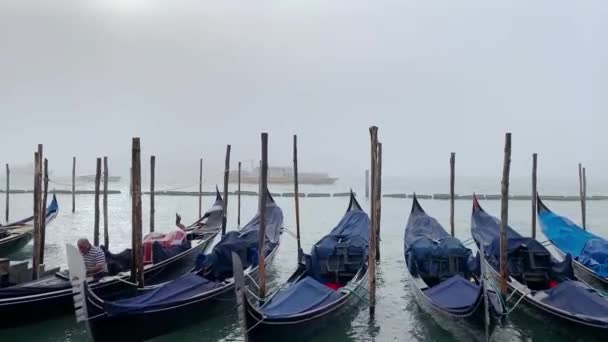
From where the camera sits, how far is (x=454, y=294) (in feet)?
16.9

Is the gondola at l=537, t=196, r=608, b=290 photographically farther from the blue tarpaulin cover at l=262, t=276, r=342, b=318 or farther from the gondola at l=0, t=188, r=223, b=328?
the gondola at l=0, t=188, r=223, b=328

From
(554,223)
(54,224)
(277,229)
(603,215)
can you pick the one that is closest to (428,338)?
(277,229)

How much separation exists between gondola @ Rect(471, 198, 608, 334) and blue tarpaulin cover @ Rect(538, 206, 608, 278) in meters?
1.06

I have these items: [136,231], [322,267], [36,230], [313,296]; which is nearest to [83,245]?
[136,231]

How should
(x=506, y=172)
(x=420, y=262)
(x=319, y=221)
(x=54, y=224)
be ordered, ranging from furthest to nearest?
(x=319, y=221) < (x=54, y=224) < (x=420, y=262) < (x=506, y=172)

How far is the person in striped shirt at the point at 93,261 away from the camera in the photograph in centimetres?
567

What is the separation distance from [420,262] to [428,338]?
4.66 feet

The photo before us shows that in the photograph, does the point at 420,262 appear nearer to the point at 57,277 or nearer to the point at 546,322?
the point at 546,322

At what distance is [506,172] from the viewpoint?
557 cm

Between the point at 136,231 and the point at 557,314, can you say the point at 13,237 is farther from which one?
the point at 557,314

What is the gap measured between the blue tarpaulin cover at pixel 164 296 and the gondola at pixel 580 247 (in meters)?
5.32

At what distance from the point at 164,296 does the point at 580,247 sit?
7.03 m

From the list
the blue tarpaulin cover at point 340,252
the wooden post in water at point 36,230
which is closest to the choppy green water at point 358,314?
the blue tarpaulin cover at point 340,252

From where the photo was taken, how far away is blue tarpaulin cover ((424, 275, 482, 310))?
4887 millimetres
